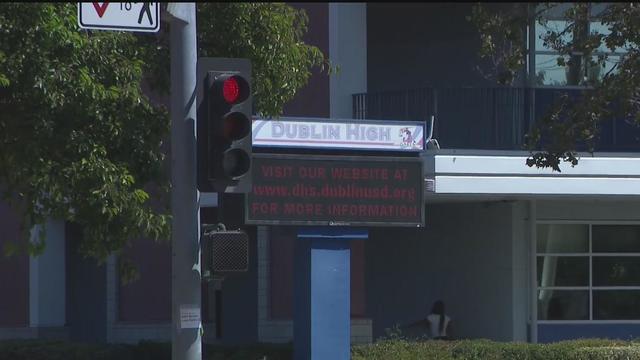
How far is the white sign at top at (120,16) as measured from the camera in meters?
10.3

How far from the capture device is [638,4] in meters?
14.1

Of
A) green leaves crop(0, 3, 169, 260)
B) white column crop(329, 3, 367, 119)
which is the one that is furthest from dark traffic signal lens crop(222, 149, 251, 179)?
white column crop(329, 3, 367, 119)

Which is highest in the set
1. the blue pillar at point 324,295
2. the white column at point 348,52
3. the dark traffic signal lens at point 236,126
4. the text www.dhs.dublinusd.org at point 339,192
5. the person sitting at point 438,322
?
the white column at point 348,52

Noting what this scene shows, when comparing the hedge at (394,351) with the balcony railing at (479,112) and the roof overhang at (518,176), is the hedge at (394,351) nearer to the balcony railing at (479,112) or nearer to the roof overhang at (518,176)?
the roof overhang at (518,176)

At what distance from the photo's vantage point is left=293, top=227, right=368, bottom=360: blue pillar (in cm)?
1569

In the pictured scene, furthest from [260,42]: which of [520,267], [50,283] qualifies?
[50,283]

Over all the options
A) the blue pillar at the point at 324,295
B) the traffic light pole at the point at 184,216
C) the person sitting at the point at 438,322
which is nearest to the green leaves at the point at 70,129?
the traffic light pole at the point at 184,216

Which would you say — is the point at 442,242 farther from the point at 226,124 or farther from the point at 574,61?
the point at 226,124

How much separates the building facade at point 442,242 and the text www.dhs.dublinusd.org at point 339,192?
2886 millimetres

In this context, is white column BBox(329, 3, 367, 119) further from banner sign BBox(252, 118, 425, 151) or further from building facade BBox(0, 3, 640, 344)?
banner sign BBox(252, 118, 425, 151)

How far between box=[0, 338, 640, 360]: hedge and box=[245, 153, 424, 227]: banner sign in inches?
85.1

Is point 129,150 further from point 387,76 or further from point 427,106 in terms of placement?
point 387,76

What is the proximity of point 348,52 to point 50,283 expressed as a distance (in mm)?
7641

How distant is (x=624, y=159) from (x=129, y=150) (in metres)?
9.73
